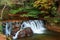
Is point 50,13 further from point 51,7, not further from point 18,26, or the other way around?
point 18,26

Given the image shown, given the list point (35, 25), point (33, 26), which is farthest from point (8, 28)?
point (35, 25)

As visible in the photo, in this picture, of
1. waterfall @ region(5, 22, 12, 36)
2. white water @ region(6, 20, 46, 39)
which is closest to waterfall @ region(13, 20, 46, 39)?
white water @ region(6, 20, 46, 39)

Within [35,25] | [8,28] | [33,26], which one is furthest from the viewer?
[35,25]

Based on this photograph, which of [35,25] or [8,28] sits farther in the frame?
[35,25]

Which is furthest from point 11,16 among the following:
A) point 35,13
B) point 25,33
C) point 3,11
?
point 25,33

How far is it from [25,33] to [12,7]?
13.6ft

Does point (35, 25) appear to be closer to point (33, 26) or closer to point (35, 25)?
point (35, 25)

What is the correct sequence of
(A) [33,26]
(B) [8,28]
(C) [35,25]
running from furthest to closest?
(C) [35,25], (A) [33,26], (B) [8,28]

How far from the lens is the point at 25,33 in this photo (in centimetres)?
1414

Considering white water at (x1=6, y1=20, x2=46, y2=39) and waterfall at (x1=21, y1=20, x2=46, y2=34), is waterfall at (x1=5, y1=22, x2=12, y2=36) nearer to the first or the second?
white water at (x1=6, y1=20, x2=46, y2=39)

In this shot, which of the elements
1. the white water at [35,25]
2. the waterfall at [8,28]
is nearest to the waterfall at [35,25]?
the white water at [35,25]

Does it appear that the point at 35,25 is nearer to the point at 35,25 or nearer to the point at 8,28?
the point at 35,25

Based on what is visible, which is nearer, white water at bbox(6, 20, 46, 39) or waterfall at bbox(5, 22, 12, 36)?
waterfall at bbox(5, 22, 12, 36)

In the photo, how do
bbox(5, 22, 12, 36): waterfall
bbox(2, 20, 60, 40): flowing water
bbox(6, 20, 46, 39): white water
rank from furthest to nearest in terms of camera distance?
bbox(6, 20, 46, 39): white water
bbox(2, 20, 60, 40): flowing water
bbox(5, 22, 12, 36): waterfall
